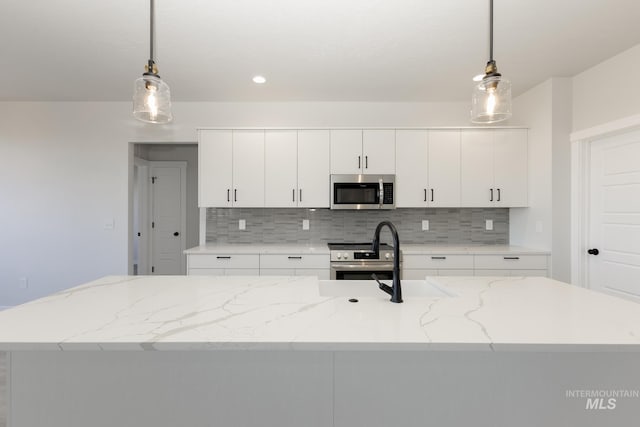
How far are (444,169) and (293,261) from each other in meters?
1.96

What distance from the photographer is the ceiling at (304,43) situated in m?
2.05

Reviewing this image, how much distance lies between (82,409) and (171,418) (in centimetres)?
31

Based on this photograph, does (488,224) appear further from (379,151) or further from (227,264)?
(227,264)

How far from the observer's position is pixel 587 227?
118 inches

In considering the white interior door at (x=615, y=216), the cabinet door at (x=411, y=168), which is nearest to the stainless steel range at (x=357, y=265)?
the cabinet door at (x=411, y=168)

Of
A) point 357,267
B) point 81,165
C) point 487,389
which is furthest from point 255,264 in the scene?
point 81,165

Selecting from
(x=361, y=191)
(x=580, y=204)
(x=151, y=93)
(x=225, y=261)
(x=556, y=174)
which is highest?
(x=151, y=93)

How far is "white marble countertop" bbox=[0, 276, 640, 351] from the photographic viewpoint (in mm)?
967

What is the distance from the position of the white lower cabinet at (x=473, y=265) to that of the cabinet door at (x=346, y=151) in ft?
3.79

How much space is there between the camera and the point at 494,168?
138 inches

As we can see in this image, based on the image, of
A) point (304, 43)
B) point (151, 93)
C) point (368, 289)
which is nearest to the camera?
point (151, 93)

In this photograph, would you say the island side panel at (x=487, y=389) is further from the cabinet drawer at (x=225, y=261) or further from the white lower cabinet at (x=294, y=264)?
the cabinet drawer at (x=225, y=261)

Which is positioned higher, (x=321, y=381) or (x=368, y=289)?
(x=368, y=289)

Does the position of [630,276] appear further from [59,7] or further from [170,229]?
[170,229]
